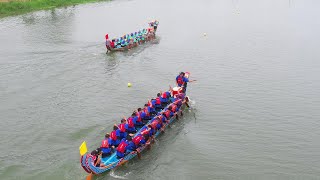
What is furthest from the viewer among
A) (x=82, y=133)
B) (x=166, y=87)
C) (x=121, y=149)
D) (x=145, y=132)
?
(x=166, y=87)

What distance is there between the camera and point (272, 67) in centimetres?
2614

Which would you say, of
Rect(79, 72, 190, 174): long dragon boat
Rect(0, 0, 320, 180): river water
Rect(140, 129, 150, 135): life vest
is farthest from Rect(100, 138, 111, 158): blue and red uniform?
Rect(140, 129, 150, 135): life vest

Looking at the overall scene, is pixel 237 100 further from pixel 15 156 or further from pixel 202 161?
pixel 15 156

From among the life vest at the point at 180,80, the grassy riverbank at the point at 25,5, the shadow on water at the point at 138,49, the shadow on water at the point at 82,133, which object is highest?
the grassy riverbank at the point at 25,5

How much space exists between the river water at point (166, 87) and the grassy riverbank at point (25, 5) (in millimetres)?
4320

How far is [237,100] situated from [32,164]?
12.0 metres

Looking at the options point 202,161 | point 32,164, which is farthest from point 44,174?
point 202,161

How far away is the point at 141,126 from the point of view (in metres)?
16.1

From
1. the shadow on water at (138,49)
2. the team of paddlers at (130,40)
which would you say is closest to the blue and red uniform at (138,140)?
the team of paddlers at (130,40)

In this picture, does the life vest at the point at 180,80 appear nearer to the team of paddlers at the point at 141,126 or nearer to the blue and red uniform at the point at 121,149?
the team of paddlers at the point at 141,126

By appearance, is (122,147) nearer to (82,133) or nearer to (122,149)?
(122,149)

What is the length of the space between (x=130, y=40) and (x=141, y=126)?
15.8 meters

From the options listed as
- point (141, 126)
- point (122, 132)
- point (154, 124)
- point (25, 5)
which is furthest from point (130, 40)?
point (25, 5)

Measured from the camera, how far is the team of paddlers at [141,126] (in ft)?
45.2
